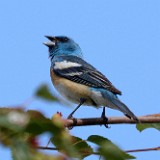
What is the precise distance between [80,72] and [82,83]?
36 centimetres

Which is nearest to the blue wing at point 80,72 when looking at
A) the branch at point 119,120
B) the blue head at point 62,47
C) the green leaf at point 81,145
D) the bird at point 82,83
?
the bird at point 82,83

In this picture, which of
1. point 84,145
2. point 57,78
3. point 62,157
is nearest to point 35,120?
point 62,157

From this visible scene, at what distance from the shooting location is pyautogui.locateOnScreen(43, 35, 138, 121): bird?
5.71 m

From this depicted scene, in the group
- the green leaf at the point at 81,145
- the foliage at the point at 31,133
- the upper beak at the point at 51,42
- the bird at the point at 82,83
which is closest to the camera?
the foliage at the point at 31,133

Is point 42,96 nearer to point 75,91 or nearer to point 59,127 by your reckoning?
point 59,127

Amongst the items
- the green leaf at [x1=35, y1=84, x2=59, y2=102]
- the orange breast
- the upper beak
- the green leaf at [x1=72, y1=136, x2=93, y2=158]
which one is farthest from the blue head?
the green leaf at [x1=35, y1=84, x2=59, y2=102]

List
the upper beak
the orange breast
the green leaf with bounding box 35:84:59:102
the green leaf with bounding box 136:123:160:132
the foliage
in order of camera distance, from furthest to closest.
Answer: the upper beak < the orange breast < the green leaf with bounding box 136:123:160:132 < the green leaf with bounding box 35:84:59:102 < the foliage

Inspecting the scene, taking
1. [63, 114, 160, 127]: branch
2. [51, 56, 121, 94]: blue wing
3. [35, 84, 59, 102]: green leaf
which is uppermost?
[35, 84, 59, 102]: green leaf

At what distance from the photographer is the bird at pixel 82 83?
571cm

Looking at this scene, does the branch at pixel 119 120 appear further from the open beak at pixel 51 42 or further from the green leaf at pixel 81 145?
the open beak at pixel 51 42

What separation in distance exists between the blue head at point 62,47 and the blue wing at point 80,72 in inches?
21.3

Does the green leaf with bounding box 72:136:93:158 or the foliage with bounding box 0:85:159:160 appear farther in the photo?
the green leaf with bounding box 72:136:93:158

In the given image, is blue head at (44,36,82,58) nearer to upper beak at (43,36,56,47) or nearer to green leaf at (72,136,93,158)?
upper beak at (43,36,56,47)

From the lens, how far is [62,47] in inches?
320
